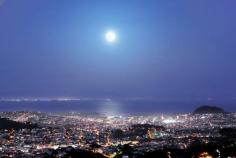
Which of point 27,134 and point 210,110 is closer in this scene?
point 27,134

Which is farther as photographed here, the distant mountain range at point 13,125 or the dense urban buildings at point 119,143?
the distant mountain range at point 13,125

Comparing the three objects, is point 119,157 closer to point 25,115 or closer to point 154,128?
point 154,128

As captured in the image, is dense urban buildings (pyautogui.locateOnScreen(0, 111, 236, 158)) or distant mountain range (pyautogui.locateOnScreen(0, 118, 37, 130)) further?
distant mountain range (pyautogui.locateOnScreen(0, 118, 37, 130))

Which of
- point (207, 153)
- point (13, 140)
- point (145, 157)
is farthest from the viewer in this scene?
point (13, 140)

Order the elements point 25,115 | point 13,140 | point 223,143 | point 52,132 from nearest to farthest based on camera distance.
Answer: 1. point 223,143
2. point 13,140
3. point 52,132
4. point 25,115

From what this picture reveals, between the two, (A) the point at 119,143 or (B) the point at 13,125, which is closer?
(A) the point at 119,143

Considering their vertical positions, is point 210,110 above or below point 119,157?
above

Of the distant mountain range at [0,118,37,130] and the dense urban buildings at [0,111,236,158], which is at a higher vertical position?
the distant mountain range at [0,118,37,130]

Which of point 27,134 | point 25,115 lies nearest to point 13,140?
point 27,134

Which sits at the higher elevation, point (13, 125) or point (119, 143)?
point (13, 125)

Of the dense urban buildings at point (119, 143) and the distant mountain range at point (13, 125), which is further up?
the distant mountain range at point (13, 125)
